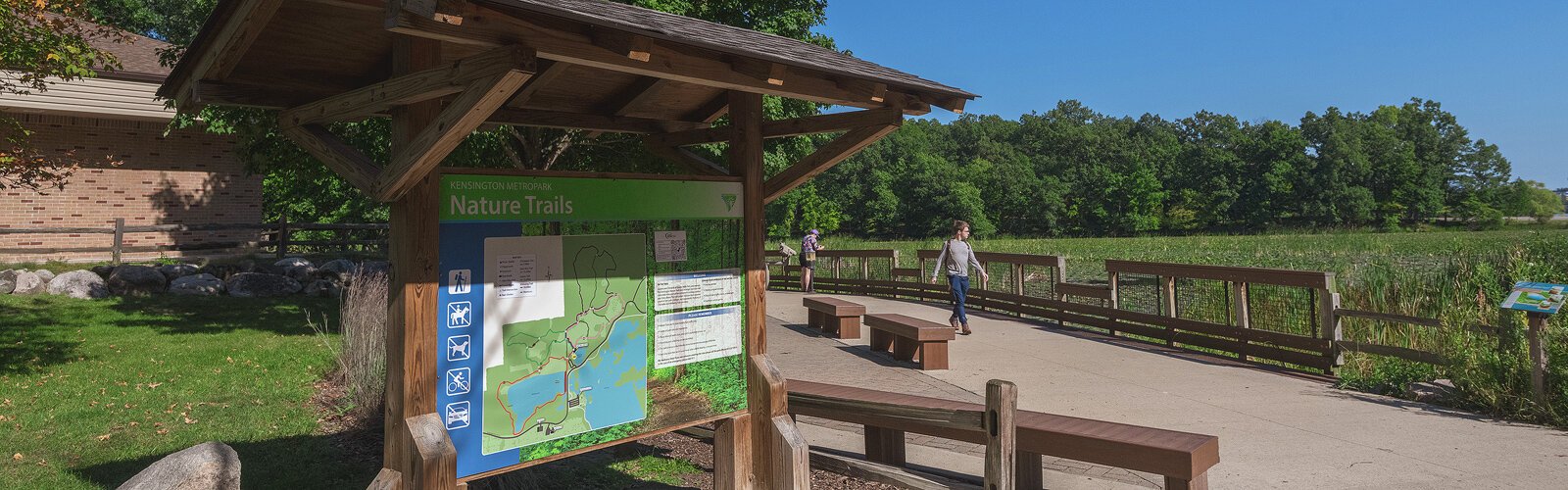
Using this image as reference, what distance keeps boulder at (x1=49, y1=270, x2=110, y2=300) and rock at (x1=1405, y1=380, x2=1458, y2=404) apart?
17.3 metres

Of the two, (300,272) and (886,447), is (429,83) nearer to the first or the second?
(886,447)

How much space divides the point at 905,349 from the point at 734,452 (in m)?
5.65

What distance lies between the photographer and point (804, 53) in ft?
15.3

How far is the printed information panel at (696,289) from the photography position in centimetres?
456

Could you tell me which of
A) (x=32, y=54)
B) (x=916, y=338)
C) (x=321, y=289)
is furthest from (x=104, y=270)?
(x=916, y=338)

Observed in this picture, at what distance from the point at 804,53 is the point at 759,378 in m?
1.77

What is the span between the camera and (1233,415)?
7168mm

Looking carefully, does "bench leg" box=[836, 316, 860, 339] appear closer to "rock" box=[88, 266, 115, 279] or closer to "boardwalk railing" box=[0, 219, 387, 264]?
"boardwalk railing" box=[0, 219, 387, 264]

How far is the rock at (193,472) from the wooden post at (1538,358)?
29.6 ft

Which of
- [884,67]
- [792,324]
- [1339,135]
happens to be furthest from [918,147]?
[884,67]

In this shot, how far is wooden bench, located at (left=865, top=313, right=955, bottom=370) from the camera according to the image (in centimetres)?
948

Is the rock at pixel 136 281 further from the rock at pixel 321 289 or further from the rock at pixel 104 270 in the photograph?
the rock at pixel 321 289

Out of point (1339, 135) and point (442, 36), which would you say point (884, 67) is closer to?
point (442, 36)

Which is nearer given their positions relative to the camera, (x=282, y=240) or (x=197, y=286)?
(x=197, y=286)
